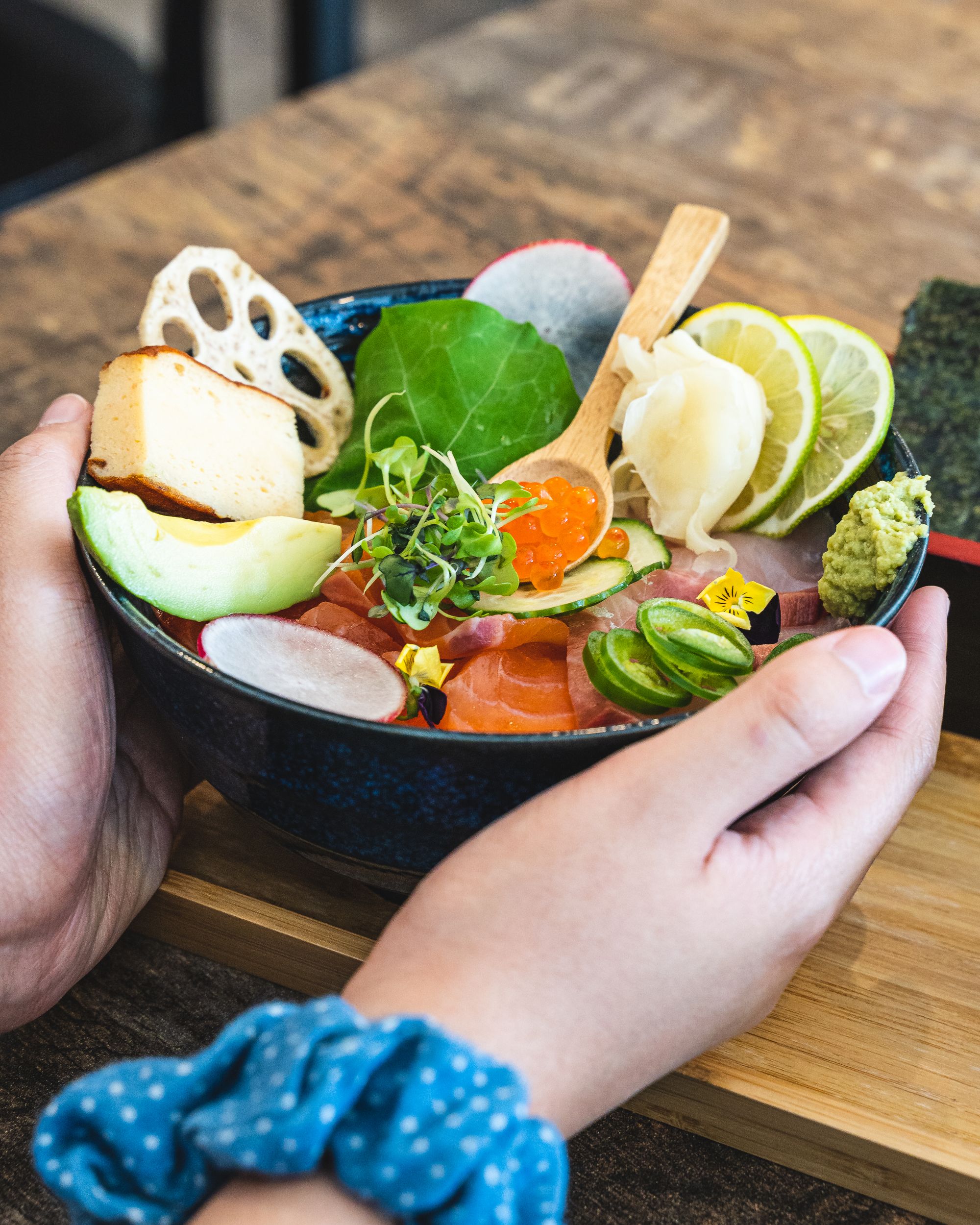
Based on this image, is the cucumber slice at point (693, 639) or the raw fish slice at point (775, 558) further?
the raw fish slice at point (775, 558)

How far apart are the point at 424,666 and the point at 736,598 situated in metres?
0.26

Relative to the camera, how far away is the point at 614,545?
0.97 metres

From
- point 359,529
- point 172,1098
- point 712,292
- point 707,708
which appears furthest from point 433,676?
point 712,292

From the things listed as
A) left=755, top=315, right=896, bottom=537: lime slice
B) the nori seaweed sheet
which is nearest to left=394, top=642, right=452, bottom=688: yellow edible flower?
left=755, top=315, right=896, bottom=537: lime slice

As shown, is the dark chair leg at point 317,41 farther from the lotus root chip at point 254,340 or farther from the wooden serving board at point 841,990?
the wooden serving board at point 841,990

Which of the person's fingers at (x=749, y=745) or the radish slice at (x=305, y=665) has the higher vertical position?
the person's fingers at (x=749, y=745)

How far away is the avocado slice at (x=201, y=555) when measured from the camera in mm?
789

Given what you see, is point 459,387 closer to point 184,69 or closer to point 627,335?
point 627,335

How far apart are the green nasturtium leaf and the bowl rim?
0.31 metres

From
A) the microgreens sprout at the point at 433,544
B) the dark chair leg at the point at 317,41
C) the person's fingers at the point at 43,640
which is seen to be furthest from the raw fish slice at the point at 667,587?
the dark chair leg at the point at 317,41

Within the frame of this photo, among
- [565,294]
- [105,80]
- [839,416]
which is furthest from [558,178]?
[839,416]

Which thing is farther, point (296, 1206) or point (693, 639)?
point (693, 639)

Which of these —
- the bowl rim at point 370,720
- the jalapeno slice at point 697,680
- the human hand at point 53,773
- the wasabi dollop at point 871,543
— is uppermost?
the wasabi dollop at point 871,543

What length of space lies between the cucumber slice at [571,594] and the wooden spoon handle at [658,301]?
0.53 ft
